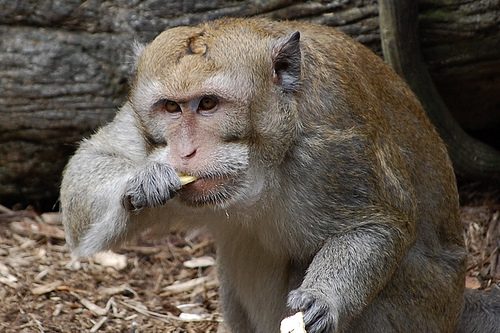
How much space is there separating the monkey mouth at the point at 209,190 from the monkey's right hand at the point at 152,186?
0.11 metres

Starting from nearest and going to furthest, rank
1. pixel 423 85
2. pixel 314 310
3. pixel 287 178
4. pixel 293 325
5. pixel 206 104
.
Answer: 1. pixel 293 325
2. pixel 206 104
3. pixel 314 310
4. pixel 287 178
5. pixel 423 85

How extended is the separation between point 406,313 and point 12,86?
500cm

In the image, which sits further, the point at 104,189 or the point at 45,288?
the point at 45,288

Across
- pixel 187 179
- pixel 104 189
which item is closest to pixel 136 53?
pixel 104 189

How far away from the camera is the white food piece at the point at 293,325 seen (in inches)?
210

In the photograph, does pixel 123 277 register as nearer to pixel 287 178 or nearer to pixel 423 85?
pixel 287 178

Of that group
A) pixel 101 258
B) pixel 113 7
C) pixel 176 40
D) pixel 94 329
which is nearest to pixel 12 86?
pixel 113 7

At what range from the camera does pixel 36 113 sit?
29.3 feet

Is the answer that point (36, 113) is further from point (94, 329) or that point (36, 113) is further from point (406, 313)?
point (406, 313)

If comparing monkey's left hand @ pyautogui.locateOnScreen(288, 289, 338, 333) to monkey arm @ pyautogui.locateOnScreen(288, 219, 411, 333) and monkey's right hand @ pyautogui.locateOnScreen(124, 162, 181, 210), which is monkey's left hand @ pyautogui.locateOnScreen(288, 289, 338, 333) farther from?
monkey's right hand @ pyautogui.locateOnScreen(124, 162, 181, 210)

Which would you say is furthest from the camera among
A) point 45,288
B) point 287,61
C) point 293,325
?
point 45,288

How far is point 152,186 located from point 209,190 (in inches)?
16.2

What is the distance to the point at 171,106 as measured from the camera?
5.61 m

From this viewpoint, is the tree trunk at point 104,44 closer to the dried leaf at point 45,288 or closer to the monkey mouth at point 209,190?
the dried leaf at point 45,288
